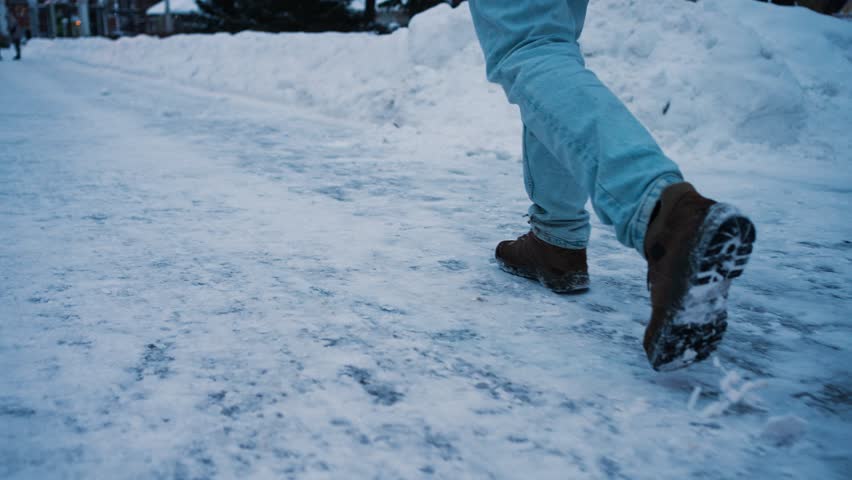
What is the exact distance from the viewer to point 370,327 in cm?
136

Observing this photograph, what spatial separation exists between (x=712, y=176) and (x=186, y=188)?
2.83 m

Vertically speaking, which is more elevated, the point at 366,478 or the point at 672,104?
the point at 672,104

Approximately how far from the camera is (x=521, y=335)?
1.36 metres

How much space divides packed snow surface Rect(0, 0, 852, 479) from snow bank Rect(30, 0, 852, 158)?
0.76ft

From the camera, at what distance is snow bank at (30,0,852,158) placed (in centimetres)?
410

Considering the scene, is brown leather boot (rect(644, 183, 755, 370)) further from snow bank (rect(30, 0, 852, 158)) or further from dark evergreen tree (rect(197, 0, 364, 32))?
dark evergreen tree (rect(197, 0, 364, 32))

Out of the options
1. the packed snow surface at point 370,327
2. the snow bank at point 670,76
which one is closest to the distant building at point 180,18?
the snow bank at point 670,76

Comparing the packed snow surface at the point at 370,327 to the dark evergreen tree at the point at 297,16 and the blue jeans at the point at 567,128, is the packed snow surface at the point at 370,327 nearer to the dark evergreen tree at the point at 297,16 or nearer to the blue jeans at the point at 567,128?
the blue jeans at the point at 567,128

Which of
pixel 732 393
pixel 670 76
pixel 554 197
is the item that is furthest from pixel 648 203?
pixel 670 76

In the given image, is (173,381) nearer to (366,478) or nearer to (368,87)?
(366,478)

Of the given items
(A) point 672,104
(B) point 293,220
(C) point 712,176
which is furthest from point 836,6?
(B) point 293,220

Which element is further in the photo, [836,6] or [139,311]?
[836,6]

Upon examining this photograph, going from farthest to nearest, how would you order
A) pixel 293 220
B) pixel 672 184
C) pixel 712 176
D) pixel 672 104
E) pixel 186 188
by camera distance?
pixel 672 104 → pixel 712 176 → pixel 186 188 → pixel 293 220 → pixel 672 184

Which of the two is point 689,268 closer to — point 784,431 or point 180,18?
point 784,431
